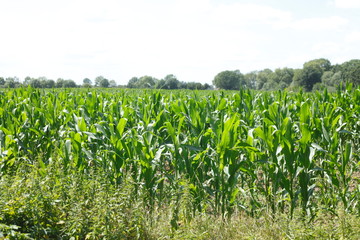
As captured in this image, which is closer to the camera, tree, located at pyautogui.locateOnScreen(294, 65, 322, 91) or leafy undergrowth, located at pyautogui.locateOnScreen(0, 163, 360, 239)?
leafy undergrowth, located at pyautogui.locateOnScreen(0, 163, 360, 239)

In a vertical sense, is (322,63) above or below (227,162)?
above

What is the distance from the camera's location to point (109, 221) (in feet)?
12.1

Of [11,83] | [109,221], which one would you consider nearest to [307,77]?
[11,83]

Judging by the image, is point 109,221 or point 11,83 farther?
point 11,83

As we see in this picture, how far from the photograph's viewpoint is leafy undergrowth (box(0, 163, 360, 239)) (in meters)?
3.52

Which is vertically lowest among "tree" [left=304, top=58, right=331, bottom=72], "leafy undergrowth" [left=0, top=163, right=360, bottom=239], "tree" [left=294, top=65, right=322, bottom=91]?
"leafy undergrowth" [left=0, top=163, right=360, bottom=239]

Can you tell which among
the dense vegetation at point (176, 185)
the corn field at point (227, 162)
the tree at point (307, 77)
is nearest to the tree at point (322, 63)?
the tree at point (307, 77)

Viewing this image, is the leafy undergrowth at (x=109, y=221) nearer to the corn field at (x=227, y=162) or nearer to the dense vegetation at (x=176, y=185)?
the dense vegetation at (x=176, y=185)

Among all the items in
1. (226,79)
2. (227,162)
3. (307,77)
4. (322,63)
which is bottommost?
(227,162)

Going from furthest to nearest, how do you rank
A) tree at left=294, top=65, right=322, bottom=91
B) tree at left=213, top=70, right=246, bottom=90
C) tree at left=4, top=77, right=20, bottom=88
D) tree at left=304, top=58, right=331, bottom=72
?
1. tree at left=304, top=58, right=331, bottom=72
2. tree at left=213, top=70, right=246, bottom=90
3. tree at left=294, top=65, right=322, bottom=91
4. tree at left=4, top=77, right=20, bottom=88

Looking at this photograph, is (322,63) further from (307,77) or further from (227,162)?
(227,162)

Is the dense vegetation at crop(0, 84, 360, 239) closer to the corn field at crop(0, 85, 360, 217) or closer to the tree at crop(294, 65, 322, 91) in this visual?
the corn field at crop(0, 85, 360, 217)

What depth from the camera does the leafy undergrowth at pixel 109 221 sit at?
11.5ft

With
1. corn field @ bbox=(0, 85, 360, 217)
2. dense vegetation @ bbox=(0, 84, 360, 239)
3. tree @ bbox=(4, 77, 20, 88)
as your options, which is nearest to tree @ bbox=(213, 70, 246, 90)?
tree @ bbox=(4, 77, 20, 88)
